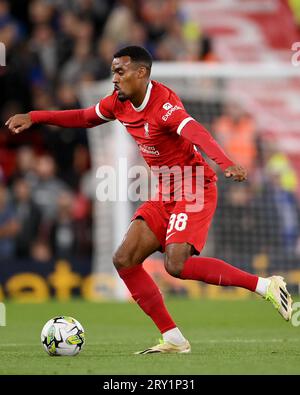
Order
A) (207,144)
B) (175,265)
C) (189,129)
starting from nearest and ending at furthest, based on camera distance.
Answer: (207,144) < (189,129) < (175,265)

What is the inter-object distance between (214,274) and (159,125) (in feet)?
3.92

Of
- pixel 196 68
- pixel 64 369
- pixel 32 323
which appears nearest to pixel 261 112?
pixel 196 68

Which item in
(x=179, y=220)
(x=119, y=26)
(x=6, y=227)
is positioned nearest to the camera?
(x=179, y=220)

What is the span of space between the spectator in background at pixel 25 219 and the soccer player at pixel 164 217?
7.07m

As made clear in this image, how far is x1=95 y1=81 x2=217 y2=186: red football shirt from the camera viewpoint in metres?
8.16

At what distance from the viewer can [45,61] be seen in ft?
56.6

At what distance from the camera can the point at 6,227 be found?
15.4 meters

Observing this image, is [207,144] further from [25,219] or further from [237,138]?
[237,138]

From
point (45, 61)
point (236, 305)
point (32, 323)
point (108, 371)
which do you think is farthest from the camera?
point (45, 61)

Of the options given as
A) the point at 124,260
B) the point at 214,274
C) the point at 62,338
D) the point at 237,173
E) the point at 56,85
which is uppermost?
the point at 56,85

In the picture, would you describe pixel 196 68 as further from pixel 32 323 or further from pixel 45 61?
pixel 32 323

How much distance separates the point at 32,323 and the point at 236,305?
11.3 feet

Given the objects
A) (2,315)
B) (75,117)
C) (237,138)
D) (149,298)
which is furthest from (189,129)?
(237,138)

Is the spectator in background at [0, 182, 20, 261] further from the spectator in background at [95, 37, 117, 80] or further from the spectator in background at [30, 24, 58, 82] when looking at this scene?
the spectator in background at [95, 37, 117, 80]
